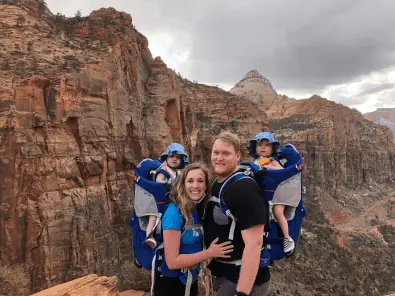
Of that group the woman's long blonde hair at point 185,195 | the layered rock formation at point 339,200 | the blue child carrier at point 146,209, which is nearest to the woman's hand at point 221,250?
the woman's long blonde hair at point 185,195

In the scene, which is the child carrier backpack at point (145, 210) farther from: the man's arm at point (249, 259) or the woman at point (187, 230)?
the man's arm at point (249, 259)


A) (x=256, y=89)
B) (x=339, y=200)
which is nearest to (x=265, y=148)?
(x=339, y=200)

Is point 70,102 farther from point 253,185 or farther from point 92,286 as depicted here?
point 253,185

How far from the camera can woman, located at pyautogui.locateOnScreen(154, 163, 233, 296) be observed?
8.87 ft

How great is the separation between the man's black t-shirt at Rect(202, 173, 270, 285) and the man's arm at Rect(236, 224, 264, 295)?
0.23ft

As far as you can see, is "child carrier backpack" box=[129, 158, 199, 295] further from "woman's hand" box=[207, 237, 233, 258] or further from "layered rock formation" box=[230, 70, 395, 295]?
"layered rock formation" box=[230, 70, 395, 295]

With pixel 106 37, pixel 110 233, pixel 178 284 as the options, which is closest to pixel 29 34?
pixel 106 37

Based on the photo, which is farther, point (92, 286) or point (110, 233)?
point (110, 233)

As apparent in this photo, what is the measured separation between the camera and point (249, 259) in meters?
2.43

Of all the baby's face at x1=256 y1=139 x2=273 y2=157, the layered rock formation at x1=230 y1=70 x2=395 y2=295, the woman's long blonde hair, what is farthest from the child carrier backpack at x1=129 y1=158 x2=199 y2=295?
the layered rock formation at x1=230 y1=70 x2=395 y2=295

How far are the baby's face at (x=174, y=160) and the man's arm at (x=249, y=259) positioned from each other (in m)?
2.44

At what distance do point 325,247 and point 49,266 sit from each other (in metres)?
31.4

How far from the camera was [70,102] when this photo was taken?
11.5m

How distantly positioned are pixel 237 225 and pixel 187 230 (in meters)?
0.49
